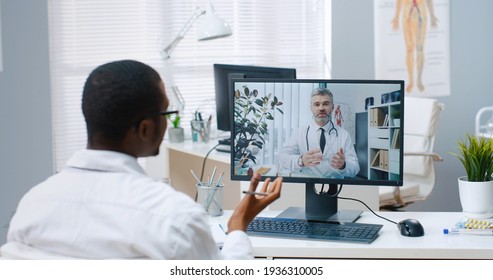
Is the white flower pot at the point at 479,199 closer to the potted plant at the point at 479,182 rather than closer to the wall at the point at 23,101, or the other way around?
the potted plant at the point at 479,182

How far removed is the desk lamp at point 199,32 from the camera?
3936 mm

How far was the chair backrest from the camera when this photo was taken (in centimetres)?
Result: 412

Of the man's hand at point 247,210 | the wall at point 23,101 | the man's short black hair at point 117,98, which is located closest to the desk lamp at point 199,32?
the wall at point 23,101

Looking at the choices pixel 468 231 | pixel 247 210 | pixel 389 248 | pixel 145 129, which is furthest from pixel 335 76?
pixel 145 129

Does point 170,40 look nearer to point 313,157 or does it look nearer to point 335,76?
point 335,76

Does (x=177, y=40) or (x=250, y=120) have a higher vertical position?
(x=177, y=40)

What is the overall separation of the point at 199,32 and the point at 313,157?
6.30 feet

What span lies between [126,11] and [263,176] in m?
2.29

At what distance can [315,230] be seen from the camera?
2096mm

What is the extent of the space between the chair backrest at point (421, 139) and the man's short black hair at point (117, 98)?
291cm

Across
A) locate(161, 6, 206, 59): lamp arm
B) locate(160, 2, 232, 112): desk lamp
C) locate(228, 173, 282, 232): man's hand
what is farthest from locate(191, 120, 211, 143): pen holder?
locate(228, 173, 282, 232): man's hand

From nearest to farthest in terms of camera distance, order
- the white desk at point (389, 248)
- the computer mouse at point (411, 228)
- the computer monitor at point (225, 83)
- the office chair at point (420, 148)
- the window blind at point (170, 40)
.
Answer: the white desk at point (389, 248) < the computer mouse at point (411, 228) < the computer monitor at point (225, 83) < the office chair at point (420, 148) < the window blind at point (170, 40)

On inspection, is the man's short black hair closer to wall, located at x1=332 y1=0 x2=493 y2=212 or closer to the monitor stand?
the monitor stand
